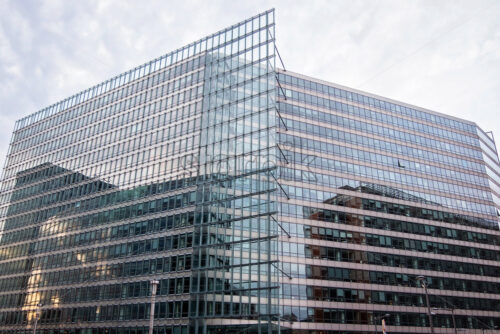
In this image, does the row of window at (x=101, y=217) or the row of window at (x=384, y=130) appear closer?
the row of window at (x=101, y=217)

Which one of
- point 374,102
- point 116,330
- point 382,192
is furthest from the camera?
point 374,102

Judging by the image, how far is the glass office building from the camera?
202 ft

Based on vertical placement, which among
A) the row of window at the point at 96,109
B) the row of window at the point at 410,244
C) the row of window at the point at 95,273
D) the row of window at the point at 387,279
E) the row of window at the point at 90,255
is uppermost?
the row of window at the point at 96,109

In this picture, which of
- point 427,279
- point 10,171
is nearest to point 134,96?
point 10,171

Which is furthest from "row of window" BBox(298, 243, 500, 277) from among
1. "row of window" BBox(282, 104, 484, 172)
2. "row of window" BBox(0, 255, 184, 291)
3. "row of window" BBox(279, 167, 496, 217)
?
"row of window" BBox(282, 104, 484, 172)

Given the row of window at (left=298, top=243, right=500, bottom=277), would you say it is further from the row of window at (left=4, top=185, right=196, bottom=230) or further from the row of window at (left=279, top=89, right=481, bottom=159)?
the row of window at (left=279, top=89, right=481, bottom=159)

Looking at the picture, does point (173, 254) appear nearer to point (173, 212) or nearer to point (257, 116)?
point (173, 212)

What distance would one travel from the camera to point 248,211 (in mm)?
60781

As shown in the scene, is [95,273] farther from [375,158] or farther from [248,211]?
[375,158]

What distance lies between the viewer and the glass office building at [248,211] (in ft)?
→ 202

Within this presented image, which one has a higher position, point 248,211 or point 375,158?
point 375,158

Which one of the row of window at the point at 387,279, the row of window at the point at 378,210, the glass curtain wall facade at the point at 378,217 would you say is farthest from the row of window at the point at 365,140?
the row of window at the point at 387,279

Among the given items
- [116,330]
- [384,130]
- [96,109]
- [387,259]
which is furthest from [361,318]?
[96,109]

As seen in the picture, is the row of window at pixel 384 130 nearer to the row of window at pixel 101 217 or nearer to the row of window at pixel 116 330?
the row of window at pixel 101 217
